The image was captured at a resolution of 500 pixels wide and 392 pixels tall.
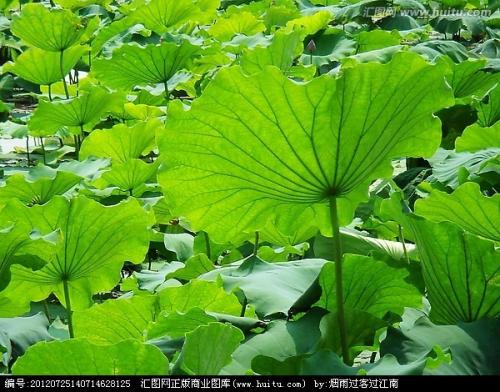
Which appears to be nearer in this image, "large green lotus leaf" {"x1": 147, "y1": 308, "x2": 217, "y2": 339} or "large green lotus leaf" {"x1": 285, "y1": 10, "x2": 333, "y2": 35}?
"large green lotus leaf" {"x1": 147, "y1": 308, "x2": 217, "y2": 339}

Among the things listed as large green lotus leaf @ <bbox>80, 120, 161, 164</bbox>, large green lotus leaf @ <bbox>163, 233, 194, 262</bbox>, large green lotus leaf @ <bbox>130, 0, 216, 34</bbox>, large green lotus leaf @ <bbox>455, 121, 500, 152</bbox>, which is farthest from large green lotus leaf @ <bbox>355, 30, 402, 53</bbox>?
large green lotus leaf @ <bbox>455, 121, 500, 152</bbox>

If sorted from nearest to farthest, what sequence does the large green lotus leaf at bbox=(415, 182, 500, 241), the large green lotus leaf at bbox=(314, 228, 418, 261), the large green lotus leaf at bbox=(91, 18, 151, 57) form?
the large green lotus leaf at bbox=(415, 182, 500, 241)
the large green lotus leaf at bbox=(314, 228, 418, 261)
the large green lotus leaf at bbox=(91, 18, 151, 57)

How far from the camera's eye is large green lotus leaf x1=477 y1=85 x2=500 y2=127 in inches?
100

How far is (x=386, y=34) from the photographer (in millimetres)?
4133

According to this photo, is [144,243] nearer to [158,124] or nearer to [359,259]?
[359,259]

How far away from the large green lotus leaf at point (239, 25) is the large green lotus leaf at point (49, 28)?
887 millimetres

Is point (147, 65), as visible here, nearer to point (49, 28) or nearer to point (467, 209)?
point (49, 28)

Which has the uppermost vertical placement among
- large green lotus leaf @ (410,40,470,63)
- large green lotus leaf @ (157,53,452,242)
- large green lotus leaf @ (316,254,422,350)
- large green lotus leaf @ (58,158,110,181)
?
large green lotus leaf @ (157,53,452,242)

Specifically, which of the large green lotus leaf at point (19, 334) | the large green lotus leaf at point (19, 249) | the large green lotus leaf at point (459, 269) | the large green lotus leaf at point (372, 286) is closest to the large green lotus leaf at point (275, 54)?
the large green lotus leaf at point (19, 334)

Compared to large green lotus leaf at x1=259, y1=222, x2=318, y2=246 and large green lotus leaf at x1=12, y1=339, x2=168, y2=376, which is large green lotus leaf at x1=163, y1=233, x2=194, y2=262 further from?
large green lotus leaf at x1=12, y1=339, x2=168, y2=376

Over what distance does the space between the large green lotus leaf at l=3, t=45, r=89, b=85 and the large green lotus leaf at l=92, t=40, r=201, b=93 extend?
143 millimetres

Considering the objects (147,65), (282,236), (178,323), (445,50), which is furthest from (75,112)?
(178,323)

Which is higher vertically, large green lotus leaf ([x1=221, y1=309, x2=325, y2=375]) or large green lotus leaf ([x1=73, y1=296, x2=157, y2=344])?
large green lotus leaf ([x1=221, y1=309, x2=325, y2=375])

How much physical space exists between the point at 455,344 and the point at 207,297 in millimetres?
483
